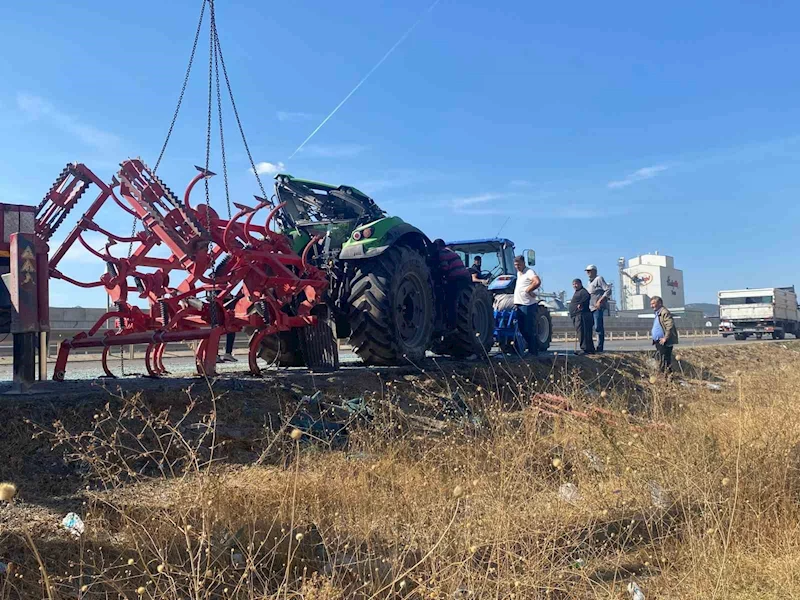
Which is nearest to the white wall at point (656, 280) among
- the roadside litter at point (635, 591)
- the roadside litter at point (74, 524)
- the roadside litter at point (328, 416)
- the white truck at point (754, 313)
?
the white truck at point (754, 313)

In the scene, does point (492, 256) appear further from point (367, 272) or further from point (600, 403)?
point (600, 403)

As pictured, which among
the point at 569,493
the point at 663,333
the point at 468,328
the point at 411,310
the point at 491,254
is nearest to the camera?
the point at 569,493

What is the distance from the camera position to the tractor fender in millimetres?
6699

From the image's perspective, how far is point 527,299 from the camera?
940 cm

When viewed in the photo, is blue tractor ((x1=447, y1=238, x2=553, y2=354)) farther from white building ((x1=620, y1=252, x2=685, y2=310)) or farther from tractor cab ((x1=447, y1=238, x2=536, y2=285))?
white building ((x1=620, y1=252, x2=685, y2=310))

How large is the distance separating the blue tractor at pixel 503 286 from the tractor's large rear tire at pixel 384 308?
3002 millimetres

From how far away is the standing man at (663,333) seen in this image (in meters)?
9.02

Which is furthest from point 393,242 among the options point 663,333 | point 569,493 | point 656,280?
point 656,280

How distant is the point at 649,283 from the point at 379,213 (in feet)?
238

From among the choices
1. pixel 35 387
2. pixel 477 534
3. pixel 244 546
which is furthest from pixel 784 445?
pixel 35 387

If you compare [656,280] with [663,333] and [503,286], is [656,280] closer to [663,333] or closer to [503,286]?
[503,286]

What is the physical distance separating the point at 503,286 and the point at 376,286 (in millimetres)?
5190

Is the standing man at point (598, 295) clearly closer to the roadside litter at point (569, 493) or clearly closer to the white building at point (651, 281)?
the roadside litter at point (569, 493)

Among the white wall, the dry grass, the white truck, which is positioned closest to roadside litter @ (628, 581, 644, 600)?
the dry grass
